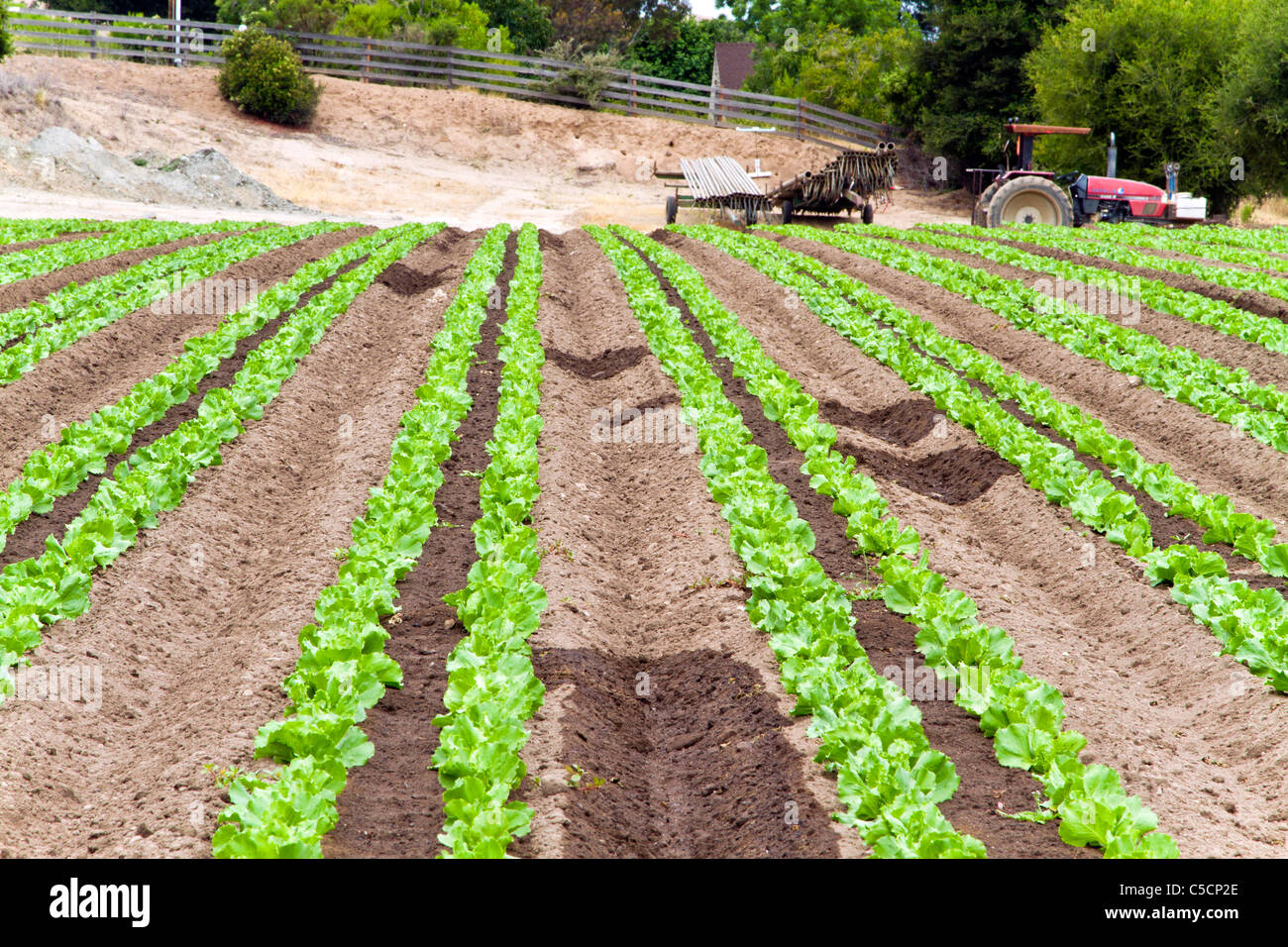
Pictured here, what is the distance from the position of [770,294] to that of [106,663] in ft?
42.1

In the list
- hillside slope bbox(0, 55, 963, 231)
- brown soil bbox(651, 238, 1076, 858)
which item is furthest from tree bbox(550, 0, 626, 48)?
brown soil bbox(651, 238, 1076, 858)

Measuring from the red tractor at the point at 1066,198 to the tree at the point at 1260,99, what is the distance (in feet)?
9.49

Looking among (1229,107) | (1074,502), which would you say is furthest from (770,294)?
(1229,107)

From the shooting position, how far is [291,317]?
12.6m

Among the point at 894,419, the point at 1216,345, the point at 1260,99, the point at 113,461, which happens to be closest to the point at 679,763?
the point at 113,461

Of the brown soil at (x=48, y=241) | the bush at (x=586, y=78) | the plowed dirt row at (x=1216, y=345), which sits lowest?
the plowed dirt row at (x=1216, y=345)

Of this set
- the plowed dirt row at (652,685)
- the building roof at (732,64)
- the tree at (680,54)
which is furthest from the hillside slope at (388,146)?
the building roof at (732,64)

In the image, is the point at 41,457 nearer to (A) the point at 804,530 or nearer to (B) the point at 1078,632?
(A) the point at 804,530

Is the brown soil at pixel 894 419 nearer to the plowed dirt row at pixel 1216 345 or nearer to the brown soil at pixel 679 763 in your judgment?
the plowed dirt row at pixel 1216 345

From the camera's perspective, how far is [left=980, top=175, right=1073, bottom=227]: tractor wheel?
1085 inches

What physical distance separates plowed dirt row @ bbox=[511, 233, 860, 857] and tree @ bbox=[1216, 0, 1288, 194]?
28412mm

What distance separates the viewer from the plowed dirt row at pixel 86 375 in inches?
360

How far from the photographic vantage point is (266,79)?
3791cm

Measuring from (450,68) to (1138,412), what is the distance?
3900cm
